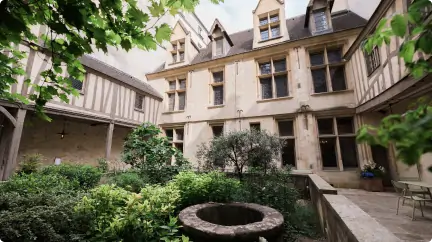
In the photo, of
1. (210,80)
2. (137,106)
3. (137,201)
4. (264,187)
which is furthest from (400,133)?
(137,106)

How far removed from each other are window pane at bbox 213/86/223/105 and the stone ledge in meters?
7.00

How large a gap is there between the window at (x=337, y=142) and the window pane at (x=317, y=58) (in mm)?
2195

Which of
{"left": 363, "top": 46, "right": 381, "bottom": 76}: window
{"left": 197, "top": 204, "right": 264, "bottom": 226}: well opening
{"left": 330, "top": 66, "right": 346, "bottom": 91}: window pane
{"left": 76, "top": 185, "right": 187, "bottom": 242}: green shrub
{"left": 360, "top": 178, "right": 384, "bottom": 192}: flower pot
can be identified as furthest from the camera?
{"left": 330, "top": 66, "right": 346, "bottom": 91}: window pane

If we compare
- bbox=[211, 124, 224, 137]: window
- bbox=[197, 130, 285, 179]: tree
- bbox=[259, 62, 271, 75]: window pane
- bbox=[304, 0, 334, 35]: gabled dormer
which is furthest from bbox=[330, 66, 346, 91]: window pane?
bbox=[211, 124, 224, 137]: window

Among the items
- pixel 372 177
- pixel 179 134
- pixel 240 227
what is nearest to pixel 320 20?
pixel 372 177

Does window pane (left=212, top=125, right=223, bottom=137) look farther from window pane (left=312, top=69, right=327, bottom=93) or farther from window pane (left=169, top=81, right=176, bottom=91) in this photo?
window pane (left=312, top=69, right=327, bottom=93)

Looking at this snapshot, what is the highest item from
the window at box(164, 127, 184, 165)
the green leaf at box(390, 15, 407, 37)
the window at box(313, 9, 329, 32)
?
the window at box(313, 9, 329, 32)

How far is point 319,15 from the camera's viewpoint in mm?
7574

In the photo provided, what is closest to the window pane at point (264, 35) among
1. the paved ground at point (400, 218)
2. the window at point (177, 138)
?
the window at point (177, 138)

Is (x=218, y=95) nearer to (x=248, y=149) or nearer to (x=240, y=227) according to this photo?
(x=248, y=149)

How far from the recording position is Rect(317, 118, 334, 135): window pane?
6770 millimetres

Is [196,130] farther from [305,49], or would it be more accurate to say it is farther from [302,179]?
[305,49]

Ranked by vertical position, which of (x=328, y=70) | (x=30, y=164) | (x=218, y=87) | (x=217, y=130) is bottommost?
(x=30, y=164)

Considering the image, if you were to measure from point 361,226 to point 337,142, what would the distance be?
18.8 feet
